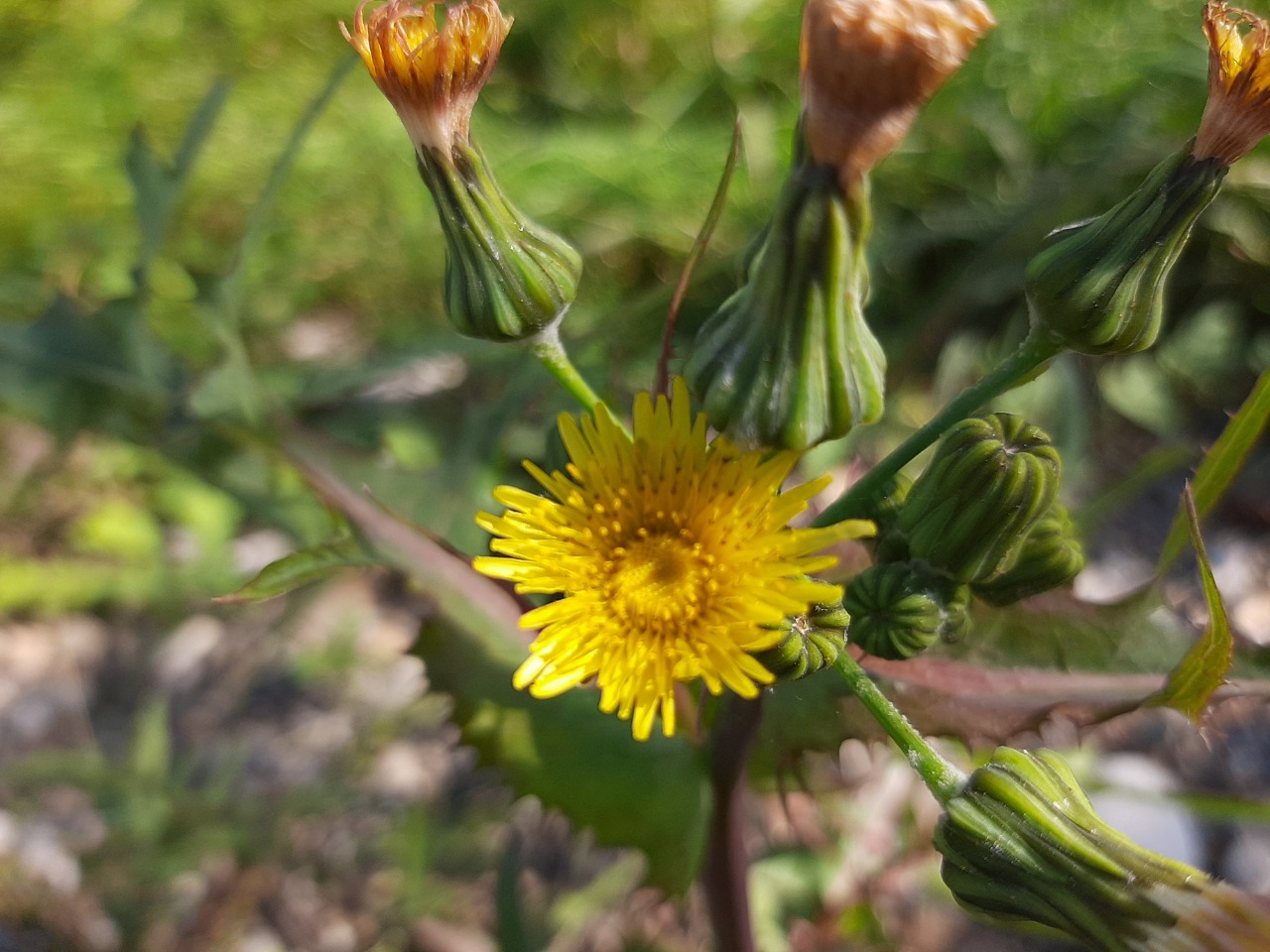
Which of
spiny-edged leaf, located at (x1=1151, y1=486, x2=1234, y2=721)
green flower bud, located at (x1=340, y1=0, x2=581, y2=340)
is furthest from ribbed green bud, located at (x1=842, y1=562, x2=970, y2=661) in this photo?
green flower bud, located at (x1=340, y1=0, x2=581, y2=340)

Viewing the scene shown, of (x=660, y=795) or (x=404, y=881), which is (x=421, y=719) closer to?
(x=404, y=881)

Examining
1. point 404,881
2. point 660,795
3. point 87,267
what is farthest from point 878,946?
point 87,267

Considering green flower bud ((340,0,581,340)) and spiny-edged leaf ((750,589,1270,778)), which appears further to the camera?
spiny-edged leaf ((750,589,1270,778))

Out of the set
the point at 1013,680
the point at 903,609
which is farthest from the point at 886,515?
the point at 1013,680

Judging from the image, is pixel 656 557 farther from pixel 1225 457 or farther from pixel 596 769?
pixel 1225 457

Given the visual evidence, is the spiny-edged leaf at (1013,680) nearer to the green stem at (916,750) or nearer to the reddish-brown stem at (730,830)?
the reddish-brown stem at (730,830)

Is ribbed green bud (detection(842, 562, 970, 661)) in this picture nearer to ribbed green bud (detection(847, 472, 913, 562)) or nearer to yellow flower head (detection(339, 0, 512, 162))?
ribbed green bud (detection(847, 472, 913, 562))
